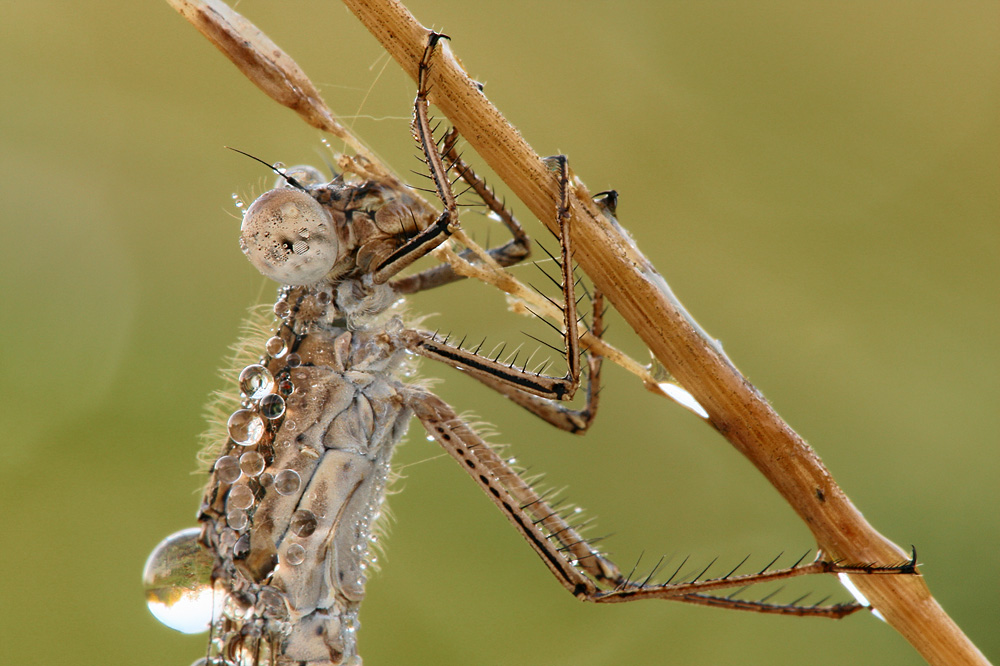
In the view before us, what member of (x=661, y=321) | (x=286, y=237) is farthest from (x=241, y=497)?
(x=661, y=321)

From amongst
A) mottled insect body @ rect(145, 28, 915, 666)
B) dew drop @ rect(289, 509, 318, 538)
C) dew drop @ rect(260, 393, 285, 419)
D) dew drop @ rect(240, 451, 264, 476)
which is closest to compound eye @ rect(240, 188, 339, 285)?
mottled insect body @ rect(145, 28, 915, 666)

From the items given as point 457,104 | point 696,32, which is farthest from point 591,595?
point 696,32

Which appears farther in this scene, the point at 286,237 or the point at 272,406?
the point at 272,406

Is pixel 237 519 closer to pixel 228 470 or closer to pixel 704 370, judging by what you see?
pixel 228 470

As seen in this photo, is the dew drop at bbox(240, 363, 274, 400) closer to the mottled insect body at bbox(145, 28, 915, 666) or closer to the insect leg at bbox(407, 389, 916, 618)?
the mottled insect body at bbox(145, 28, 915, 666)

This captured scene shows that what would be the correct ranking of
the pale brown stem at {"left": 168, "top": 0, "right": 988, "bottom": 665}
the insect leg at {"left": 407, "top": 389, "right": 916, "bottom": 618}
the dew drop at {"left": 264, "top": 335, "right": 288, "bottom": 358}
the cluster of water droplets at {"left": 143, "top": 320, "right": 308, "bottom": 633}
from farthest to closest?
the dew drop at {"left": 264, "top": 335, "right": 288, "bottom": 358}
the cluster of water droplets at {"left": 143, "top": 320, "right": 308, "bottom": 633}
the insect leg at {"left": 407, "top": 389, "right": 916, "bottom": 618}
the pale brown stem at {"left": 168, "top": 0, "right": 988, "bottom": 665}
